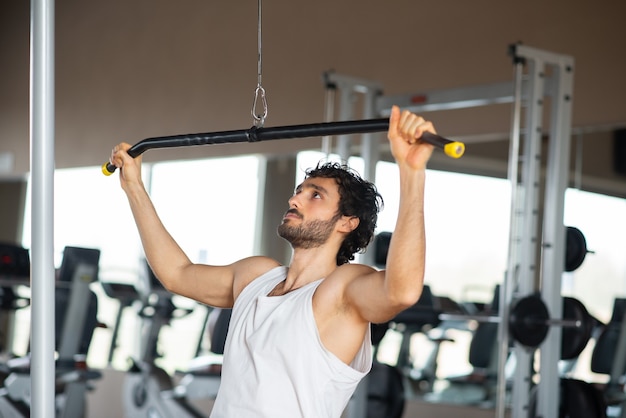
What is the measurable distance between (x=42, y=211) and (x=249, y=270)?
777 mm

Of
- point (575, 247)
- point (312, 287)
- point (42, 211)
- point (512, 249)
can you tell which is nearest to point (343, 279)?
point (312, 287)

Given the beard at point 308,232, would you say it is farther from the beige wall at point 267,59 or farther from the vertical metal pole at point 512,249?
the beige wall at point 267,59

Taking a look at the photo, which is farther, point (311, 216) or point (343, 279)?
point (311, 216)

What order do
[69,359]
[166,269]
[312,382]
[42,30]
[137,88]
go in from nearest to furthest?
[42,30]
[312,382]
[166,269]
[69,359]
[137,88]

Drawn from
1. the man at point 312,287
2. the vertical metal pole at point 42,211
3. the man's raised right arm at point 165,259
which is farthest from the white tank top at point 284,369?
the vertical metal pole at point 42,211

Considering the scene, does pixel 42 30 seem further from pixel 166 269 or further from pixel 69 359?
pixel 69 359

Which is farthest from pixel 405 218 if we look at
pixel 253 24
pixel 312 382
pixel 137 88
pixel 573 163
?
pixel 137 88

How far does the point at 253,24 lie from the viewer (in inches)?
254

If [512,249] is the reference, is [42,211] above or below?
above

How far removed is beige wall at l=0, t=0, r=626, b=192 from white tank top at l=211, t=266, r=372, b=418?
305 cm

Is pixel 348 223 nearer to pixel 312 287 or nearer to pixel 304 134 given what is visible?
pixel 312 287

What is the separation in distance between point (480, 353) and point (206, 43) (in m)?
3.10

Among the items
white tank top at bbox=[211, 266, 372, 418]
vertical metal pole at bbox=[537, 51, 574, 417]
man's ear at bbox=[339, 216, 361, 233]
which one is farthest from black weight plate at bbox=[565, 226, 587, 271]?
white tank top at bbox=[211, 266, 372, 418]

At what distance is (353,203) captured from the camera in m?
2.11
